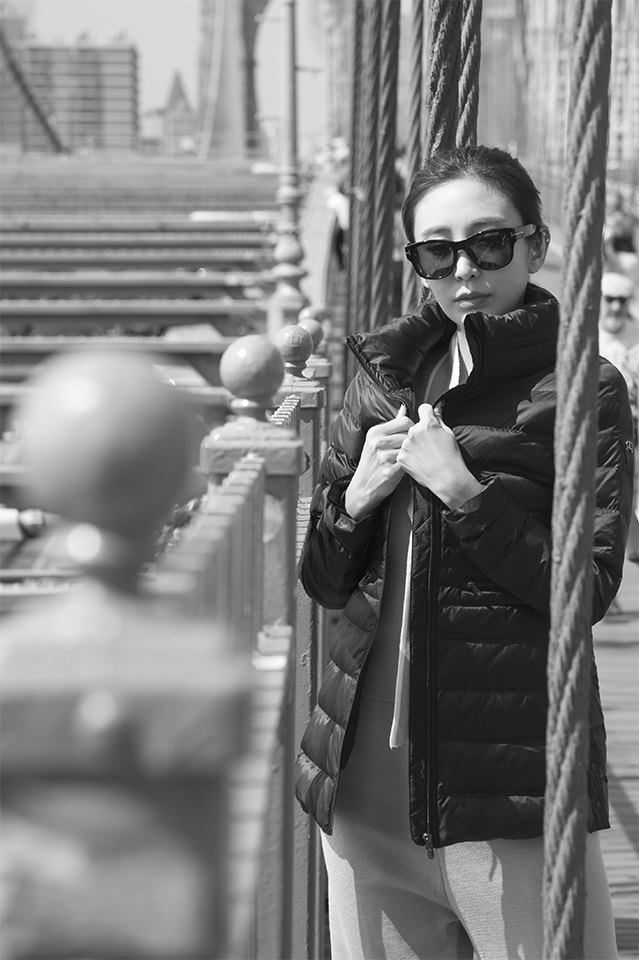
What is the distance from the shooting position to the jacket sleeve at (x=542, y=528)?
1.61 meters

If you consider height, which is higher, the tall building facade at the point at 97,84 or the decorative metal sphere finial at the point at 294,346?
the decorative metal sphere finial at the point at 294,346

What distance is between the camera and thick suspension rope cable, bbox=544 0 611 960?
1.26 m

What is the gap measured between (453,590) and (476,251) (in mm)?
410

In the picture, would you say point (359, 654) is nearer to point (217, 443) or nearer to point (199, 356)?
point (217, 443)

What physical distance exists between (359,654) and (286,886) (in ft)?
1.52

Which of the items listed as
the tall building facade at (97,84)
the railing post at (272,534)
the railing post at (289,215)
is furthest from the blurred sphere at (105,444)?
the tall building facade at (97,84)

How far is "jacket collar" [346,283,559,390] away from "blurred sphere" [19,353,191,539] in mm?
1020

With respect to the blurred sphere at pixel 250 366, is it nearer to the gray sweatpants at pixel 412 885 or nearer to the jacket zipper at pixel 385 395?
the jacket zipper at pixel 385 395

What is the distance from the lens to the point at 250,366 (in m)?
1.30

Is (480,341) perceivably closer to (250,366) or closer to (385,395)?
(385,395)

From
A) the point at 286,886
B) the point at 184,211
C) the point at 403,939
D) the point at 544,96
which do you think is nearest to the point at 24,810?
the point at 286,886

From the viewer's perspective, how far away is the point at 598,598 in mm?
1663

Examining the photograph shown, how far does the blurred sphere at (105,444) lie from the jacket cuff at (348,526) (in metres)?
1.08

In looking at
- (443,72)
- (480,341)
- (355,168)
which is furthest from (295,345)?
(355,168)
